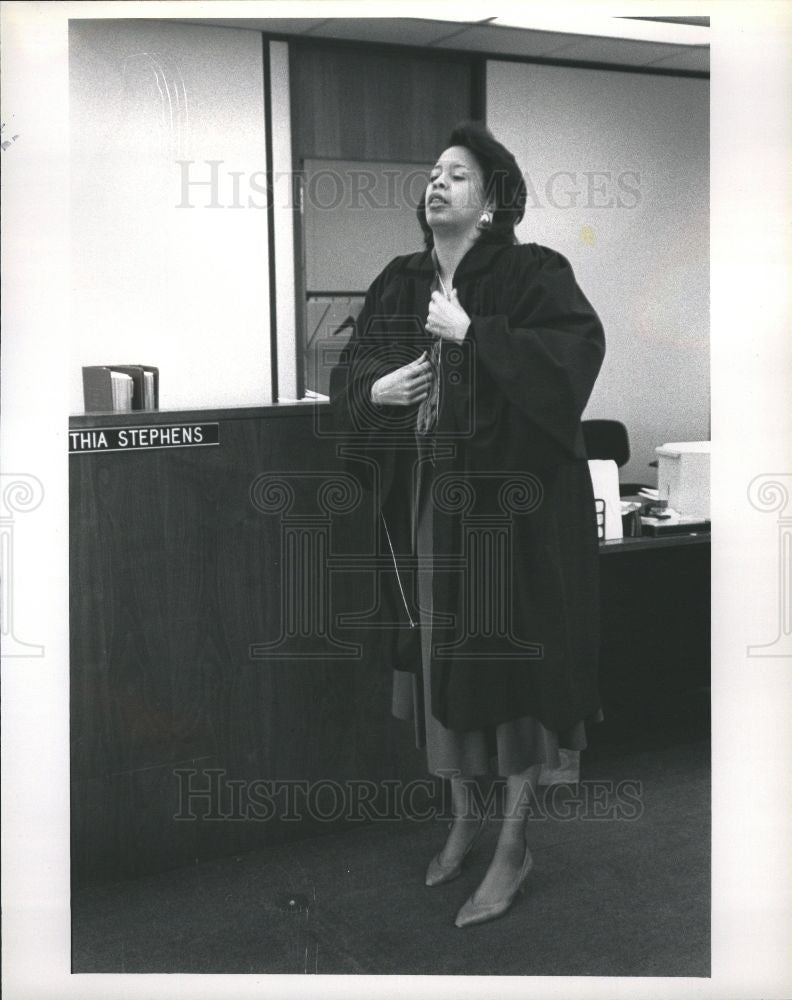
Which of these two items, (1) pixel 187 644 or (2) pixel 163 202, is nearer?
(2) pixel 163 202

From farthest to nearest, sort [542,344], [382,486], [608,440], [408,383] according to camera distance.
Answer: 1. [608,440]
2. [382,486]
3. [408,383]
4. [542,344]

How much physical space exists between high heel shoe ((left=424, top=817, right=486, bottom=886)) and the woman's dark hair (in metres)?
1.37

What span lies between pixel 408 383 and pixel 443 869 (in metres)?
1.14

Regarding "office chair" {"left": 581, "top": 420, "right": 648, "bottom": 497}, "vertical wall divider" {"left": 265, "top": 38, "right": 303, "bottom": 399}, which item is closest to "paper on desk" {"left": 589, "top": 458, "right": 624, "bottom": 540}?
"office chair" {"left": 581, "top": 420, "right": 648, "bottom": 497}

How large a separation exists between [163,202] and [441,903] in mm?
1738

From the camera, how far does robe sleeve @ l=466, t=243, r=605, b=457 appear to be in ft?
9.14

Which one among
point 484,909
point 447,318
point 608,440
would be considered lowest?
point 484,909

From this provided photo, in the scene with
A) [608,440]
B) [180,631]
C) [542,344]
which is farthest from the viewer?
[608,440]

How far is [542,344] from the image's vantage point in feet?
9.17

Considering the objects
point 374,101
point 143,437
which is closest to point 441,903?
point 143,437

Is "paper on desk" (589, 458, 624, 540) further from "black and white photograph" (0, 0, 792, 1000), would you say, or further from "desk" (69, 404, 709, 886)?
"desk" (69, 404, 709, 886)

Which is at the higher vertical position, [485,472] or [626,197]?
[626,197]

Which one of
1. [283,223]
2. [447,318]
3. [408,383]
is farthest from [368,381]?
[283,223]

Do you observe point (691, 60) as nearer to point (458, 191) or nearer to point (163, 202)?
point (458, 191)
